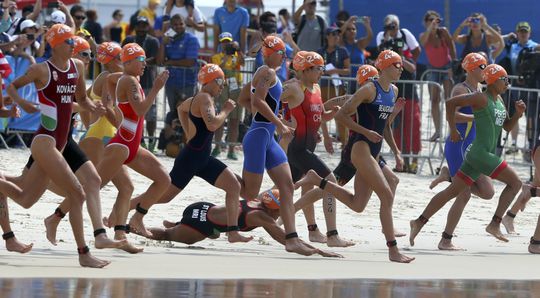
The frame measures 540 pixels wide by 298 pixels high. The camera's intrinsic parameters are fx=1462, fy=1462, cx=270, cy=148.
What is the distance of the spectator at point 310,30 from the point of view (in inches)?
845

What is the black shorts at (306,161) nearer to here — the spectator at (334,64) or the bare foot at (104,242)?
the bare foot at (104,242)

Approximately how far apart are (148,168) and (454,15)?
14.4 m

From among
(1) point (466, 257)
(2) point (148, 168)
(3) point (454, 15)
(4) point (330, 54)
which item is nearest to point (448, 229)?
(1) point (466, 257)

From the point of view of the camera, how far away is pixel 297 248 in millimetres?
12289

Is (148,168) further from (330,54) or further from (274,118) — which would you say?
(330,54)

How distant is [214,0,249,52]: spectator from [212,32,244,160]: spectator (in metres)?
1.33

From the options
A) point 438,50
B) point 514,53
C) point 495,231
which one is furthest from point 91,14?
point 495,231

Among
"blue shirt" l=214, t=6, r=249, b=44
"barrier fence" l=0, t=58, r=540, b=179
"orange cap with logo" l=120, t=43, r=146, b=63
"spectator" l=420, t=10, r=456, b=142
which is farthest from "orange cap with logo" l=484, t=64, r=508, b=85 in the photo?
"blue shirt" l=214, t=6, r=249, b=44

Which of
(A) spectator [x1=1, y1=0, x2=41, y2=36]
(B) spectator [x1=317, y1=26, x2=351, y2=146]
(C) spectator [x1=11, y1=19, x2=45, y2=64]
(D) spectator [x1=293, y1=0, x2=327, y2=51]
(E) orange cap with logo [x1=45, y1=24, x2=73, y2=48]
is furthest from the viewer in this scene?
(D) spectator [x1=293, y1=0, x2=327, y2=51]

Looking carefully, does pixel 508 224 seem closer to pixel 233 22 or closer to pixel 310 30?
pixel 310 30

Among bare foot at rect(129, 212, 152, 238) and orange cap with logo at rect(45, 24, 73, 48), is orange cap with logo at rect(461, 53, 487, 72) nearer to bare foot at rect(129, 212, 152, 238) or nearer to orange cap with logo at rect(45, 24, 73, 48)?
bare foot at rect(129, 212, 152, 238)

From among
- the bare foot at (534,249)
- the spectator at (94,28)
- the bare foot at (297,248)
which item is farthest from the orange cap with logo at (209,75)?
the spectator at (94,28)

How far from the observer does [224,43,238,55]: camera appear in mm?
20344

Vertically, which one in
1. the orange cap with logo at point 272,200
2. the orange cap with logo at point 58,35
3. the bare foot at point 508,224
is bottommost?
the bare foot at point 508,224
